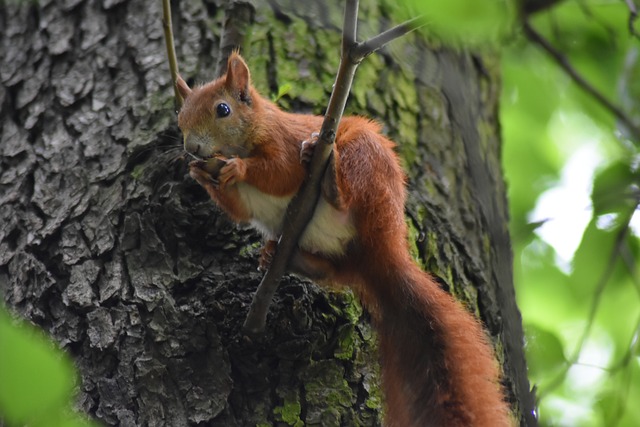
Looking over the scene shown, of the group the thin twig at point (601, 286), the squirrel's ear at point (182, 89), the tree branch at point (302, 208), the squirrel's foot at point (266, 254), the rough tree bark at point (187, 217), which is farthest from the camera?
the thin twig at point (601, 286)

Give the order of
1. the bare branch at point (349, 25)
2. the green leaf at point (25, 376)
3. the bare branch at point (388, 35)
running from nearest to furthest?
the green leaf at point (25, 376)
the bare branch at point (388, 35)
the bare branch at point (349, 25)

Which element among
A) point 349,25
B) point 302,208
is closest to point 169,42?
point 302,208

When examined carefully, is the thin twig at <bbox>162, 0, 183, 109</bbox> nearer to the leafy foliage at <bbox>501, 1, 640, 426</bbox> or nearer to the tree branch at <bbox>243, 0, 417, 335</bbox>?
the tree branch at <bbox>243, 0, 417, 335</bbox>

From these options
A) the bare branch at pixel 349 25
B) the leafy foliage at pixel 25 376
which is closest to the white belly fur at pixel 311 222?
the bare branch at pixel 349 25

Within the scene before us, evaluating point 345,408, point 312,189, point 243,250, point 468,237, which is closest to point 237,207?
point 243,250

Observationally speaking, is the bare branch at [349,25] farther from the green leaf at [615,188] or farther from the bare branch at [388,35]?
the green leaf at [615,188]

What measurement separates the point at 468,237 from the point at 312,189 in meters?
0.78

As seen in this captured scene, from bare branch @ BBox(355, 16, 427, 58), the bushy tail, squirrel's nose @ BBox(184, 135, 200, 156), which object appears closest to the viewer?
bare branch @ BBox(355, 16, 427, 58)

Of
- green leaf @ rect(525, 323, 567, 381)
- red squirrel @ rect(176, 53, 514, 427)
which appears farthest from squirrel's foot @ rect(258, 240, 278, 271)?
green leaf @ rect(525, 323, 567, 381)

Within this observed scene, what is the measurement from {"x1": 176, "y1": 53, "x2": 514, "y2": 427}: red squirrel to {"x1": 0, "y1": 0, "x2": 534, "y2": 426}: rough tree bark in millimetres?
86

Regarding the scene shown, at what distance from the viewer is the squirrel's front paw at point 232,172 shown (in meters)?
2.06

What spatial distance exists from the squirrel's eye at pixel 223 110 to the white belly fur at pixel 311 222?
8.1 inches

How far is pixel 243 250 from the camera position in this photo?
2223mm

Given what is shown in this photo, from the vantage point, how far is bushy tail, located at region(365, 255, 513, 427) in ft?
6.01
